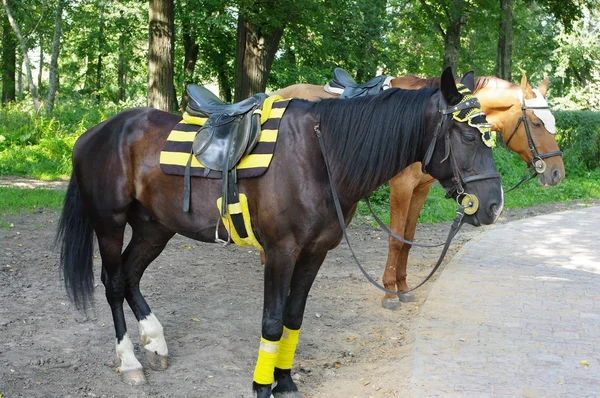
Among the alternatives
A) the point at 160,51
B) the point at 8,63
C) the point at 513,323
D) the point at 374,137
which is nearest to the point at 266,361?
the point at 374,137

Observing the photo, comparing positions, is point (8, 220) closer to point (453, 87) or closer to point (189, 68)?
point (453, 87)

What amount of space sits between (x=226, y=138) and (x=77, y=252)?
5.39 ft

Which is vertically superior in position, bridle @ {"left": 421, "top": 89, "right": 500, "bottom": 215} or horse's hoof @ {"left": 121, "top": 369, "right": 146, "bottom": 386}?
bridle @ {"left": 421, "top": 89, "right": 500, "bottom": 215}

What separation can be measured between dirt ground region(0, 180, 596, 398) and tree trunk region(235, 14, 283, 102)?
19.4ft

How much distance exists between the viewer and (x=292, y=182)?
3723 millimetres

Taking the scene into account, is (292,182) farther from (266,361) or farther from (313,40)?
(313,40)

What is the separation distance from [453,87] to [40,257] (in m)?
5.25

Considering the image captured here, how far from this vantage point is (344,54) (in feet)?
55.8

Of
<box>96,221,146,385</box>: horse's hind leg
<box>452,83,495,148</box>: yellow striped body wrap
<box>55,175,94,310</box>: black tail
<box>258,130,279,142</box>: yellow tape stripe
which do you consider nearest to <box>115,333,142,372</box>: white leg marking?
<box>96,221,146,385</box>: horse's hind leg

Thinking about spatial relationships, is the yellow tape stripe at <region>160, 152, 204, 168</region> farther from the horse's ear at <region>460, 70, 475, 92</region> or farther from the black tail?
the horse's ear at <region>460, 70, 475, 92</region>

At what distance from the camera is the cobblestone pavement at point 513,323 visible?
4.24m

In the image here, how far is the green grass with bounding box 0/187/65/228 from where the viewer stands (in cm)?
912

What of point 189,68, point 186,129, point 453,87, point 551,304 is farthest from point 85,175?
point 189,68

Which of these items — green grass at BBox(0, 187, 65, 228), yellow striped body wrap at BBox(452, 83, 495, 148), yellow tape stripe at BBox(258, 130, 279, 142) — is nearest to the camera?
yellow striped body wrap at BBox(452, 83, 495, 148)
